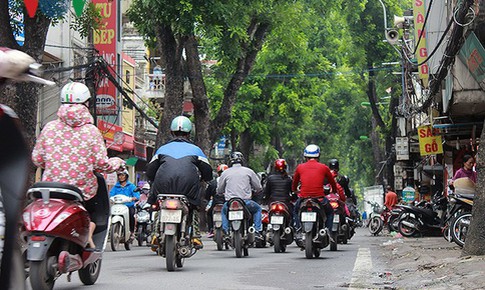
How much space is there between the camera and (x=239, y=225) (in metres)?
14.3

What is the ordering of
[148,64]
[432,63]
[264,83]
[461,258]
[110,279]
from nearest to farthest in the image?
[110,279], [461,258], [432,63], [264,83], [148,64]

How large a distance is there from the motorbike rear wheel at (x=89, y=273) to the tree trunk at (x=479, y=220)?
18.0ft

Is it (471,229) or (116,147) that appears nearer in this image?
(471,229)

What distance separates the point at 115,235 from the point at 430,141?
1312 centimetres

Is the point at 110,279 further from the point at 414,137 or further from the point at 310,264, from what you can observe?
the point at 414,137

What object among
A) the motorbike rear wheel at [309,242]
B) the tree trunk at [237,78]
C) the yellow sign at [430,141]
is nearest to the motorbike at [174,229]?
the motorbike rear wheel at [309,242]

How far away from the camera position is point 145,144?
165 ft

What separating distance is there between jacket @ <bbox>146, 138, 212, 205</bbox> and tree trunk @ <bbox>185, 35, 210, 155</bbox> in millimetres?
16167

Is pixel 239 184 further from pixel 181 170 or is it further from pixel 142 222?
pixel 142 222

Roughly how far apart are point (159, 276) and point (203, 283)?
3.51ft

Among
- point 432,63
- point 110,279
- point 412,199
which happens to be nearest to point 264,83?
point 412,199

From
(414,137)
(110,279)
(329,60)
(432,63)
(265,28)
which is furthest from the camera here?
(329,60)

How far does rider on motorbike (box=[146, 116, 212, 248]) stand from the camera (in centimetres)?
1125

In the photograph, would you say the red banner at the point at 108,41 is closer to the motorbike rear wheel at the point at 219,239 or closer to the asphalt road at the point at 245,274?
the motorbike rear wheel at the point at 219,239
